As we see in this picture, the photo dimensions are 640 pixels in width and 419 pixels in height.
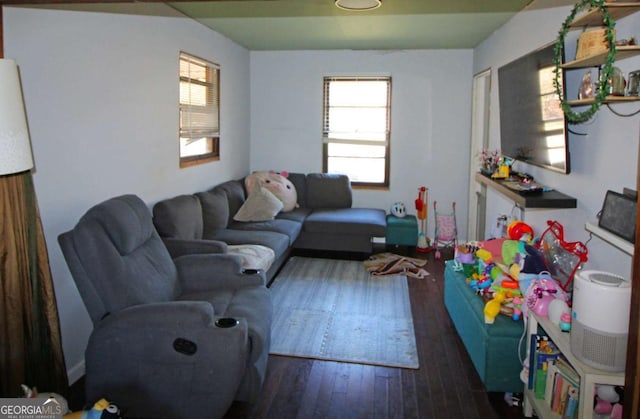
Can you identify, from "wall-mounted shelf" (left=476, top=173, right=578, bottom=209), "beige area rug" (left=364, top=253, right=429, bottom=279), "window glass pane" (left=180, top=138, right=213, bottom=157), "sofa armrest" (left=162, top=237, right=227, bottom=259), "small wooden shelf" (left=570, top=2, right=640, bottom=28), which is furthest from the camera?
"beige area rug" (left=364, top=253, right=429, bottom=279)

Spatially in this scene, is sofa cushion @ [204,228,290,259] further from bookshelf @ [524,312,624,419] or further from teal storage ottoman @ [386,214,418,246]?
bookshelf @ [524,312,624,419]

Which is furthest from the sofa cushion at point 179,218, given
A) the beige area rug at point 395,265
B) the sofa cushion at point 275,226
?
the beige area rug at point 395,265

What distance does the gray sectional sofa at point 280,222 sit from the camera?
3.96m

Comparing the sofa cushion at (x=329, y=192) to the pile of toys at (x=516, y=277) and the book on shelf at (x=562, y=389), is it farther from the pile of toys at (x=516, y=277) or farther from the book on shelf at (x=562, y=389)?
the book on shelf at (x=562, y=389)

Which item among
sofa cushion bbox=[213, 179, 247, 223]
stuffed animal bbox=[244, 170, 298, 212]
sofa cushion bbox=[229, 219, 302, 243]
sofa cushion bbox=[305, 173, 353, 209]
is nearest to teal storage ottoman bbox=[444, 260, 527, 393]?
sofa cushion bbox=[229, 219, 302, 243]

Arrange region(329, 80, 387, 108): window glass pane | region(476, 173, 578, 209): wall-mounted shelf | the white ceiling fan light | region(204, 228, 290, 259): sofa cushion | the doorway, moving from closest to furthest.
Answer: region(476, 173, 578, 209): wall-mounted shelf, the white ceiling fan light, region(204, 228, 290, 259): sofa cushion, the doorway, region(329, 80, 387, 108): window glass pane

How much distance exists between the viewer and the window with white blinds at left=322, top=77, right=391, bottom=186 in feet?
21.4

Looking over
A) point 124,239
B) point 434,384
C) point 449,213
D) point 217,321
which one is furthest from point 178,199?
point 449,213

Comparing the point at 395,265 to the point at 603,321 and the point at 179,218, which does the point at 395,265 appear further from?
the point at 603,321

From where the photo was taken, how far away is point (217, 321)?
256cm

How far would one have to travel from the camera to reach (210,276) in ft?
11.0

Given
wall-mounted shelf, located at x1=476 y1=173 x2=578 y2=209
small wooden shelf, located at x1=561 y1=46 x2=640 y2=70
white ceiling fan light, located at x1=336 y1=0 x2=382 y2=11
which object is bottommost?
wall-mounted shelf, located at x1=476 y1=173 x2=578 y2=209

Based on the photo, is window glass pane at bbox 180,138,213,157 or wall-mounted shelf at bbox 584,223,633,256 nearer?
wall-mounted shelf at bbox 584,223,633,256

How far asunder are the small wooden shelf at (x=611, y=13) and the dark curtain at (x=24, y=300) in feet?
8.79
